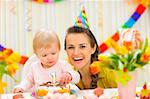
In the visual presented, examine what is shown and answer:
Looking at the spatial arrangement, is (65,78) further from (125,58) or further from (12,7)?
(12,7)

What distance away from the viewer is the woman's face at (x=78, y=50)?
1756mm

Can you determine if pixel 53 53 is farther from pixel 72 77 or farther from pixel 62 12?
pixel 62 12

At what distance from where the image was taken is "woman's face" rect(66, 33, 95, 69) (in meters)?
1.76

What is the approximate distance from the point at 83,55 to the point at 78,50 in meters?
0.04

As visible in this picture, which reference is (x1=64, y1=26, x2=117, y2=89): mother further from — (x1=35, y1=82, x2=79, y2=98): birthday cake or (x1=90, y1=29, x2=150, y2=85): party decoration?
(x1=90, y1=29, x2=150, y2=85): party decoration

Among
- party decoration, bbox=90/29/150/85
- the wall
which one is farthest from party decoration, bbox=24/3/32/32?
party decoration, bbox=90/29/150/85

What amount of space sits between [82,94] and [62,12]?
1486 millimetres

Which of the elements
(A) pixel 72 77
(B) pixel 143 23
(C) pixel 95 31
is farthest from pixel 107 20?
(A) pixel 72 77

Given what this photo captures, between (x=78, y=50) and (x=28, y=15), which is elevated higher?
(x=28, y=15)

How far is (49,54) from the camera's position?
1.55 metres

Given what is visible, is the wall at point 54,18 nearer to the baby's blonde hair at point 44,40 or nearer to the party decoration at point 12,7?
the party decoration at point 12,7

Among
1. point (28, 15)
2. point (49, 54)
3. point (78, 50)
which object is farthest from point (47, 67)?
point (28, 15)

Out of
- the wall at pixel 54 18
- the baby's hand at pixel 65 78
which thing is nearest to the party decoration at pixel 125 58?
the baby's hand at pixel 65 78

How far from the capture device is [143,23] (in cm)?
297
